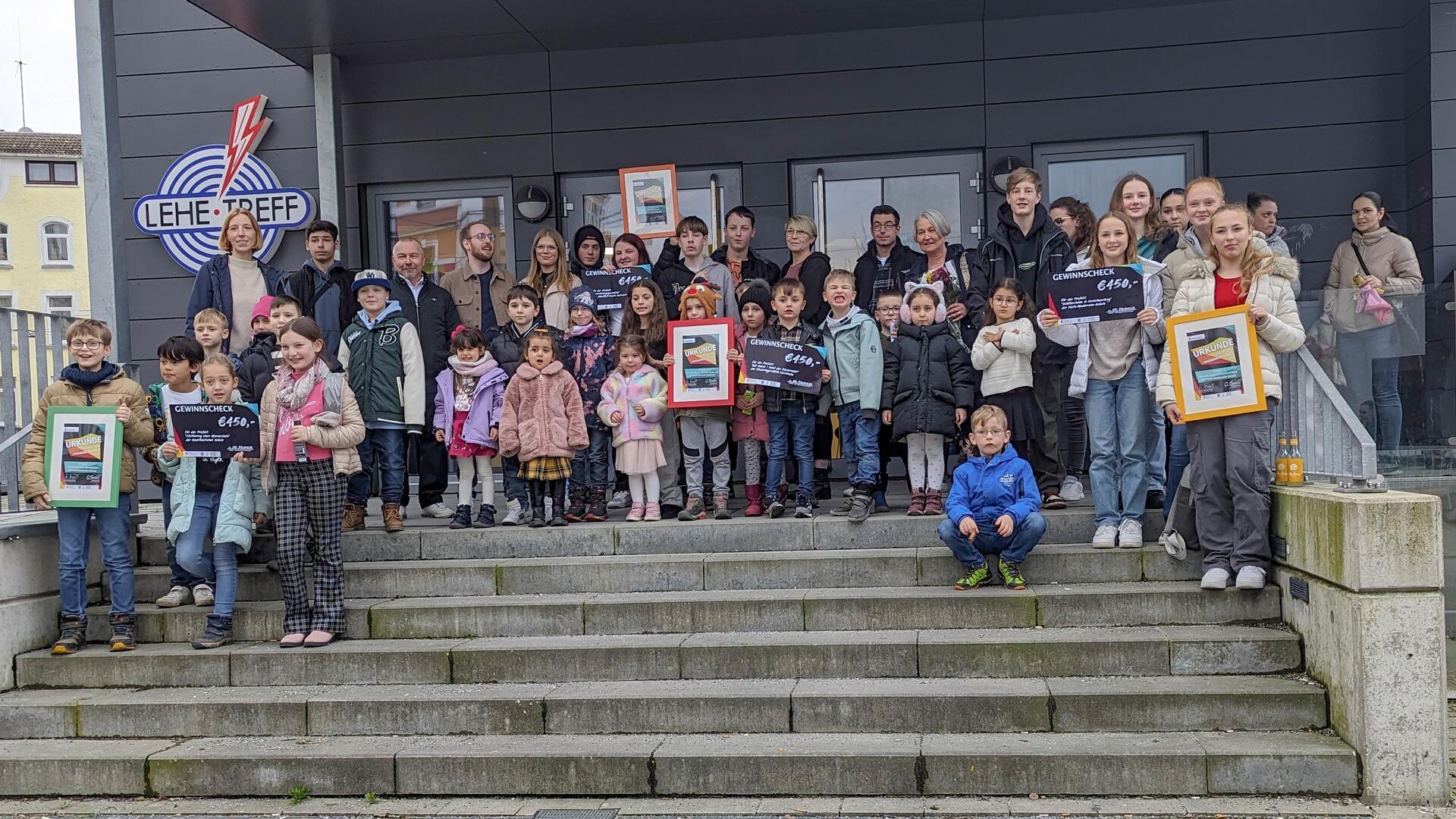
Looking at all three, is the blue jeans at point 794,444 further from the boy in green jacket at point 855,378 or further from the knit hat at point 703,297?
the knit hat at point 703,297

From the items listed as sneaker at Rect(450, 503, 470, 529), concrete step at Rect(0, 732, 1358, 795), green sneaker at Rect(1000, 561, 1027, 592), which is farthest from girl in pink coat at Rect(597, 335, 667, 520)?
green sneaker at Rect(1000, 561, 1027, 592)

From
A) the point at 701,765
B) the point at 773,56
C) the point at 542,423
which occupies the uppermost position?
the point at 773,56

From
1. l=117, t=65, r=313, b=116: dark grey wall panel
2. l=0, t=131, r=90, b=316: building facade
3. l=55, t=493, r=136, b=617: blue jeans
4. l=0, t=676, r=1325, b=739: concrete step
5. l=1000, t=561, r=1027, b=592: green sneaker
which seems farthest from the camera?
l=0, t=131, r=90, b=316: building facade

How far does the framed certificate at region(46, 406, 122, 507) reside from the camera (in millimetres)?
6602

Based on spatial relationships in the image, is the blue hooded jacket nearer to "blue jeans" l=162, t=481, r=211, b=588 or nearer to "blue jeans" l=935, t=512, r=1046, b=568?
"blue jeans" l=935, t=512, r=1046, b=568

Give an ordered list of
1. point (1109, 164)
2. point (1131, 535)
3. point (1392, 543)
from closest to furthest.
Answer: point (1392, 543) < point (1131, 535) < point (1109, 164)

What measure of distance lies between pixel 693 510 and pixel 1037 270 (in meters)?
2.60

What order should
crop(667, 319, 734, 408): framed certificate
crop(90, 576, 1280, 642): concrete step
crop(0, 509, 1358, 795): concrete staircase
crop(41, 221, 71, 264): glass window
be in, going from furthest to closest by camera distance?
crop(41, 221, 71, 264): glass window
crop(667, 319, 734, 408): framed certificate
crop(90, 576, 1280, 642): concrete step
crop(0, 509, 1358, 795): concrete staircase

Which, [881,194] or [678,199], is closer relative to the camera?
[881,194]

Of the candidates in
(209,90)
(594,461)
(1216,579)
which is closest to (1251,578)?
(1216,579)

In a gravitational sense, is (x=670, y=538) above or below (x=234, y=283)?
below

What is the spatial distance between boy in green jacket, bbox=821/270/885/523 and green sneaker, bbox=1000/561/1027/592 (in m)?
1.04

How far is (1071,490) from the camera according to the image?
7.37 metres

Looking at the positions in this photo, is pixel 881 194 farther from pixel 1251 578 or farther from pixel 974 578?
pixel 1251 578
